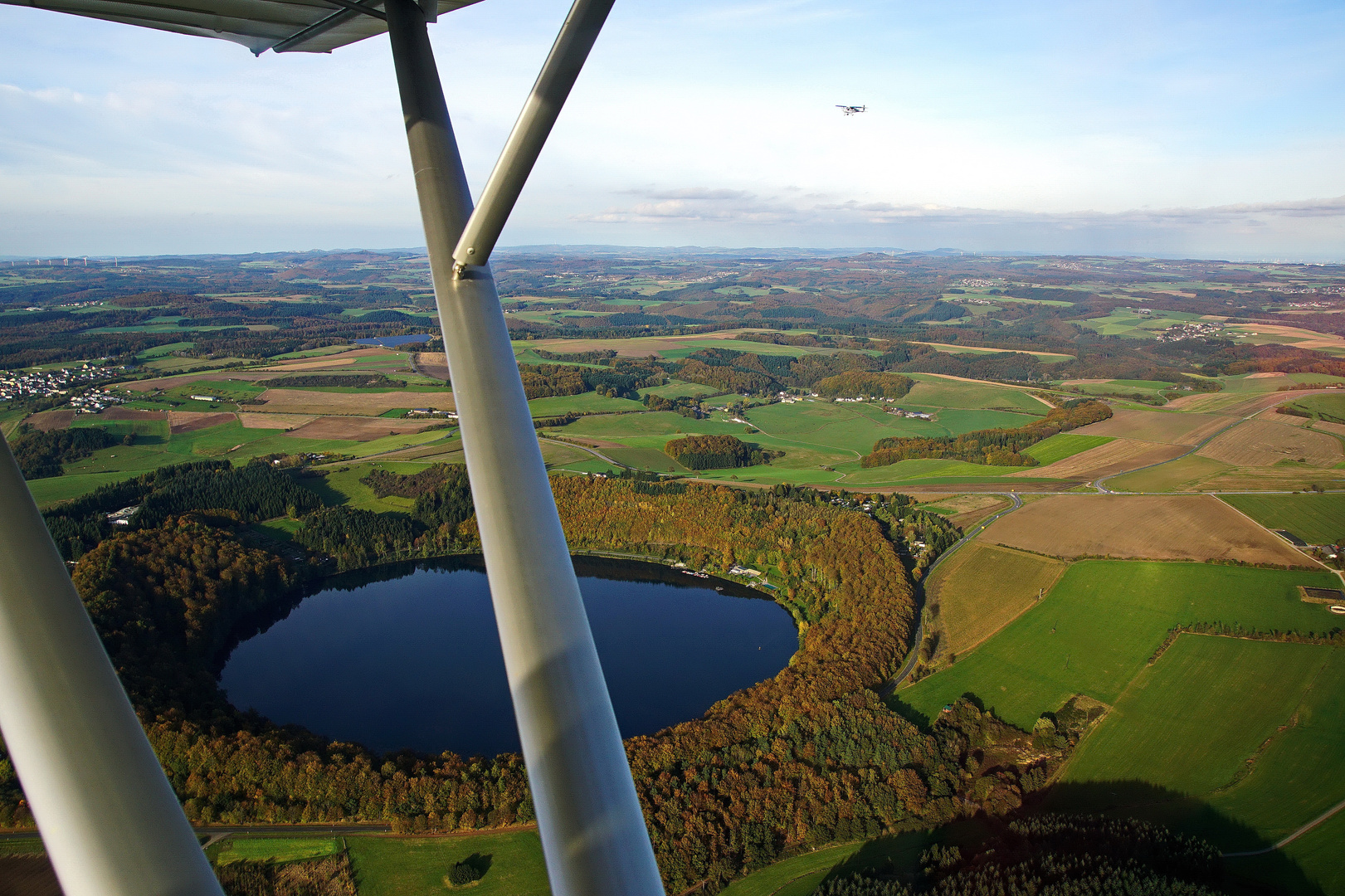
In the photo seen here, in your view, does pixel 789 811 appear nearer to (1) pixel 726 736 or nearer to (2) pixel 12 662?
(1) pixel 726 736

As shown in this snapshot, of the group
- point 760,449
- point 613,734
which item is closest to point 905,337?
point 760,449

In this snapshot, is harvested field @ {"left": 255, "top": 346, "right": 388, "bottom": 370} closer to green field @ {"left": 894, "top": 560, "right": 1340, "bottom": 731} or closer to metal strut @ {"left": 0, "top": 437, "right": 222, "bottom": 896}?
green field @ {"left": 894, "top": 560, "right": 1340, "bottom": 731}

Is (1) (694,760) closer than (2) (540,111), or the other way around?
(2) (540,111)

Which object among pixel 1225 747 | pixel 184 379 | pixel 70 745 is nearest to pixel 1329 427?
pixel 1225 747

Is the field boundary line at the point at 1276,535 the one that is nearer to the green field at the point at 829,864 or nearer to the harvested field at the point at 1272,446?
the harvested field at the point at 1272,446

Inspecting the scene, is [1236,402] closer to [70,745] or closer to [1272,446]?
[1272,446]
